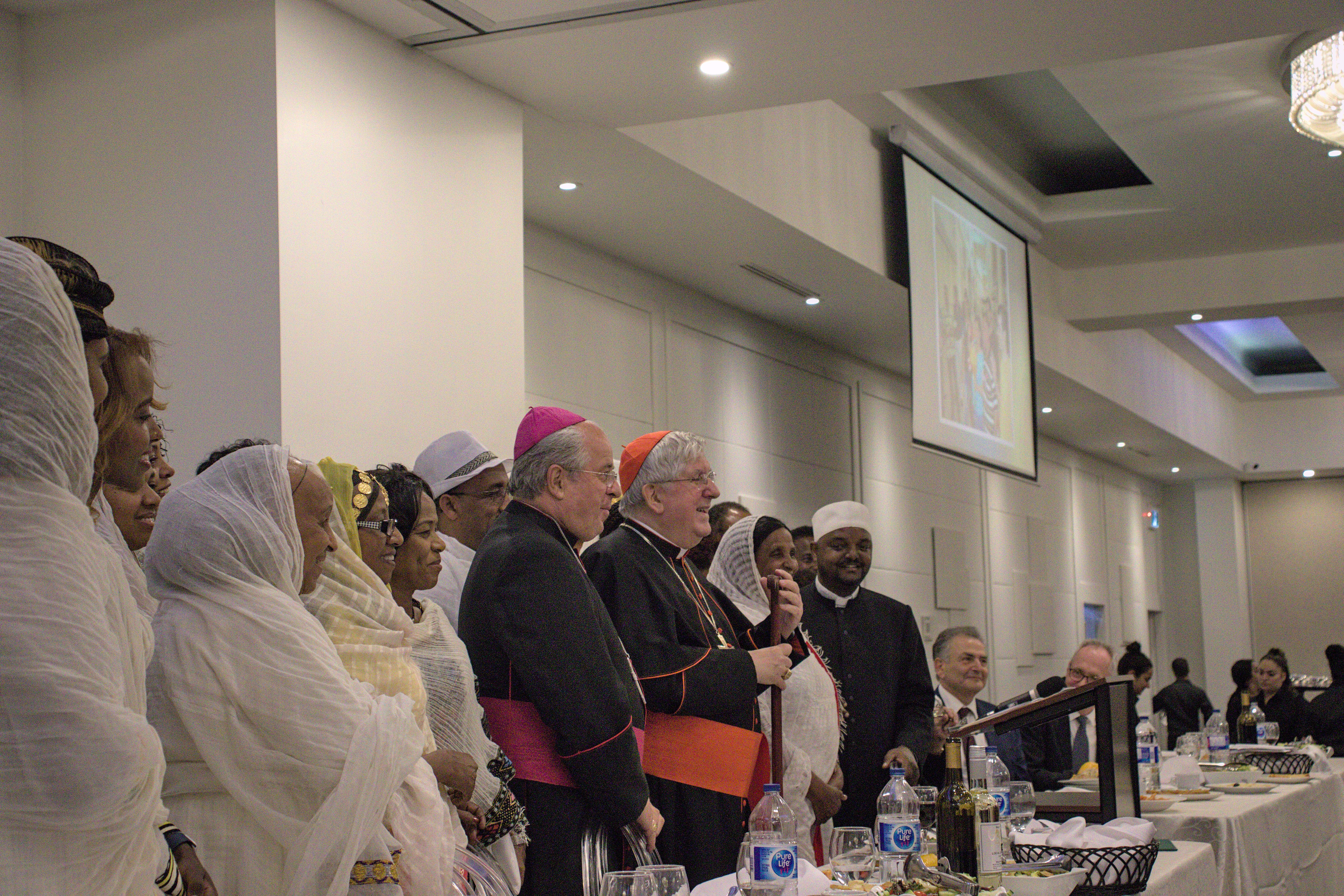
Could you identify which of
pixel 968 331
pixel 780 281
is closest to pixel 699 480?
pixel 780 281

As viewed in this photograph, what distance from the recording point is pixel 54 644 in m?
1.35

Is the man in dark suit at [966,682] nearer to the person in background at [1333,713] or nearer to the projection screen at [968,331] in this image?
the projection screen at [968,331]

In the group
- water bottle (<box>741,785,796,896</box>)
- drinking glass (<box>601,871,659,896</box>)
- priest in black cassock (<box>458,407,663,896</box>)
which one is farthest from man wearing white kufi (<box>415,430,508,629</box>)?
drinking glass (<box>601,871,659,896</box>)

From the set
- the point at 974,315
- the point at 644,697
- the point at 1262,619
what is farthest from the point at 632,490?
the point at 1262,619

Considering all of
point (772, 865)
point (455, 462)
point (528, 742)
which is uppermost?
point (455, 462)

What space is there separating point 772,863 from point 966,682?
265 centimetres

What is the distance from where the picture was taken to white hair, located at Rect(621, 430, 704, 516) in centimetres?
311

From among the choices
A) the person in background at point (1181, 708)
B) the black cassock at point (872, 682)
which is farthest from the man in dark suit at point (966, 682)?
the person in background at point (1181, 708)

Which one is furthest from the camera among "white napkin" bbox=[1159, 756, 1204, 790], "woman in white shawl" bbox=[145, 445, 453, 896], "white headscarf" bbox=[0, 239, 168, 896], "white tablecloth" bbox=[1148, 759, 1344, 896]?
"white napkin" bbox=[1159, 756, 1204, 790]

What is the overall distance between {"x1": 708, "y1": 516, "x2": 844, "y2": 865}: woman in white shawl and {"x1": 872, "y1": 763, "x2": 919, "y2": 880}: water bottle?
637mm

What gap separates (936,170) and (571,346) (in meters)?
2.50

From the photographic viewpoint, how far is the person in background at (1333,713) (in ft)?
24.2

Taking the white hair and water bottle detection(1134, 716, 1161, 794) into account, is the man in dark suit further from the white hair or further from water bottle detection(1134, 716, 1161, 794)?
the white hair

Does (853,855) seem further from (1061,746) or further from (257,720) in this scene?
(1061,746)
